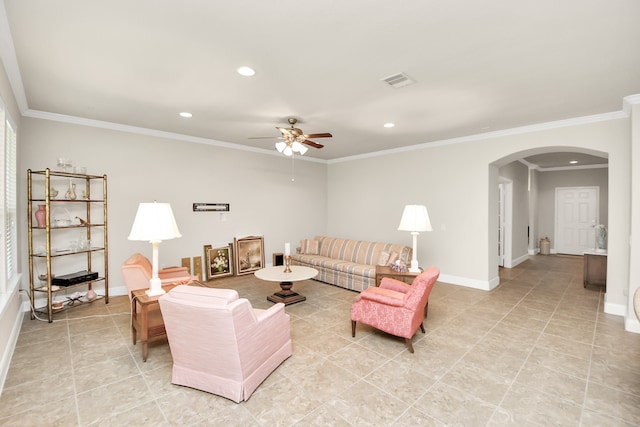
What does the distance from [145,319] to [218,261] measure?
3.07 m

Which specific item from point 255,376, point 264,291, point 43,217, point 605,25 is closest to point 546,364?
point 255,376

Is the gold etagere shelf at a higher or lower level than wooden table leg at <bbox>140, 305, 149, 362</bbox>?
higher

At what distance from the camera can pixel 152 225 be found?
2.62 m

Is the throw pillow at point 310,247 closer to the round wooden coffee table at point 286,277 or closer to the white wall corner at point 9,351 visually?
the round wooden coffee table at point 286,277

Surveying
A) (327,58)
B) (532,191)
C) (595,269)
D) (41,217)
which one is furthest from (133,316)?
(532,191)

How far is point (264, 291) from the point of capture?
16.3ft

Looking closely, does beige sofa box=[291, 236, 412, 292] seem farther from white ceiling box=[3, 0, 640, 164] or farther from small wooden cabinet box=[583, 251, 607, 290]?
small wooden cabinet box=[583, 251, 607, 290]

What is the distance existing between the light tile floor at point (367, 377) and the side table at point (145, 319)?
20cm

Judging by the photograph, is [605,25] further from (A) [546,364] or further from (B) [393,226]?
(B) [393,226]

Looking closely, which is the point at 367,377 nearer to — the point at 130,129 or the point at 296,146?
the point at 296,146

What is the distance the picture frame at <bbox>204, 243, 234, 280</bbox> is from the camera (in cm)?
557

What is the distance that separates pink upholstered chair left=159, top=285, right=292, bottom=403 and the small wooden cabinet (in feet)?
19.1

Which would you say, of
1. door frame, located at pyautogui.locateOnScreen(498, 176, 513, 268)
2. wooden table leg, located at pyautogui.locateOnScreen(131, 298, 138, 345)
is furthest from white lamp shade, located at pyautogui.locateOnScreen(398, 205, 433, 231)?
door frame, located at pyautogui.locateOnScreen(498, 176, 513, 268)

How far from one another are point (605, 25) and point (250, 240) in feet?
18.6
